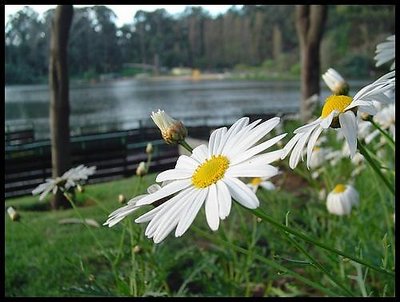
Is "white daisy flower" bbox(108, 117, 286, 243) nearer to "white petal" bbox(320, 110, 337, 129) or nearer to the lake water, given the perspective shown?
"white petal" bbox(320, 110, 337, 129)

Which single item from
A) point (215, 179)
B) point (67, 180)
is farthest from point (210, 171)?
point (67, 180)

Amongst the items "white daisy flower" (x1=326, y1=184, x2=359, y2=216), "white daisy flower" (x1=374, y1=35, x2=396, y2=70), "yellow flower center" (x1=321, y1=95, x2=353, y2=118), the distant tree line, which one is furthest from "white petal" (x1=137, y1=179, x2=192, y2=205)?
the distant tree line

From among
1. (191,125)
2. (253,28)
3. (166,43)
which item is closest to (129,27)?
(166,43)

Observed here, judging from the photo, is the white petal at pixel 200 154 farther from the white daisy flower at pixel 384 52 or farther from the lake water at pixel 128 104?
the lake water at pixel 128 104

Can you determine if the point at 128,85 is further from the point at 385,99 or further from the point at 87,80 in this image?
the point at 385,99

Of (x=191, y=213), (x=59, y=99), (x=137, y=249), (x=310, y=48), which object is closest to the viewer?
(x=191, y=213)

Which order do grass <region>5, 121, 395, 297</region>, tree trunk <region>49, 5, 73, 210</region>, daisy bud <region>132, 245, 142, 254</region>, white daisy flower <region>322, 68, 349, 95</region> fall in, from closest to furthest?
white daisy flower <region>322, 68, 349, 95</region>, daisy bud <region>132, 245, 142, 254</region>, grass <region>5, 121, 395, 297</region>, tree trunk <region>49, 5, 73, 210</region>

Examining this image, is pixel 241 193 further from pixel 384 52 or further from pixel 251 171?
pixel 384 52
